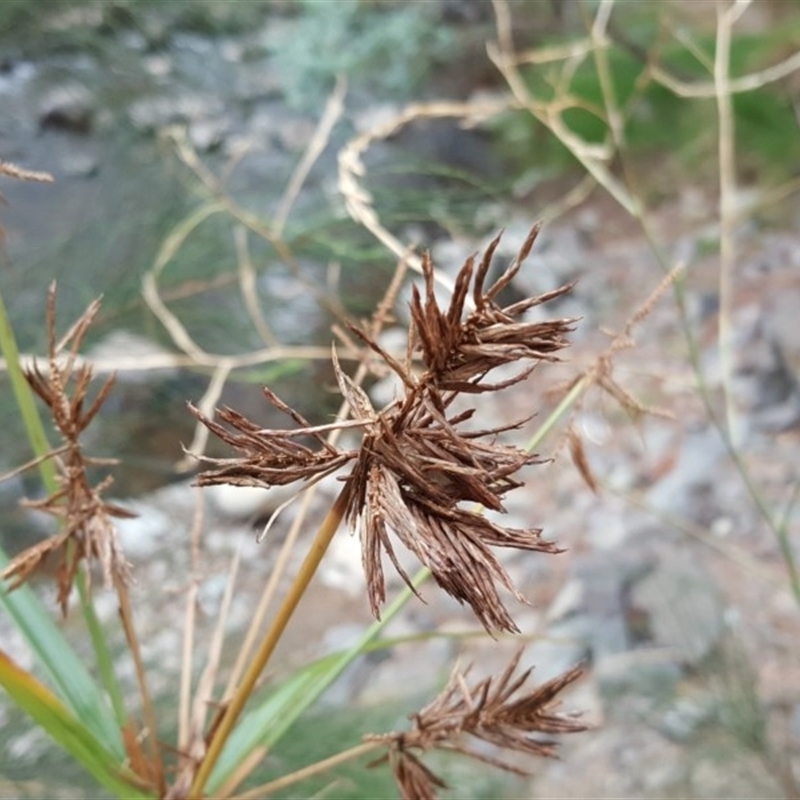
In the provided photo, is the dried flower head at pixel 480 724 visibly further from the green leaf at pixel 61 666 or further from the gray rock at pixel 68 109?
the gray rock at pixel 68 109

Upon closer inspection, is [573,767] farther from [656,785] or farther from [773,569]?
[773,569]

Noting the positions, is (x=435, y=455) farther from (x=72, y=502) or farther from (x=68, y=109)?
(x=68, y=109)

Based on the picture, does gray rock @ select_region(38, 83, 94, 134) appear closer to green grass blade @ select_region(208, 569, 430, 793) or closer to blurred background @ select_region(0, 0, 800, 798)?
blurred background @ select_region(0, 0, 800, 798)

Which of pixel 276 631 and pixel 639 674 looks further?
pixel 639 674

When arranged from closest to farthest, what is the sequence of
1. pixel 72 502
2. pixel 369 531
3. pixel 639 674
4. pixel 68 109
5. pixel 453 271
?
pixel 369 531, pixel 72 502, pixel 639 674, pixel 68 109, pixel 453 271

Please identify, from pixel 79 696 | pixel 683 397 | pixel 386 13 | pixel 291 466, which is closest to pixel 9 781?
pixel 79 696

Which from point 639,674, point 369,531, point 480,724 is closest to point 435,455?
point 369,531

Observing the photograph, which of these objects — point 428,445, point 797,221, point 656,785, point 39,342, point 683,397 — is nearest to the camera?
point 428,445
